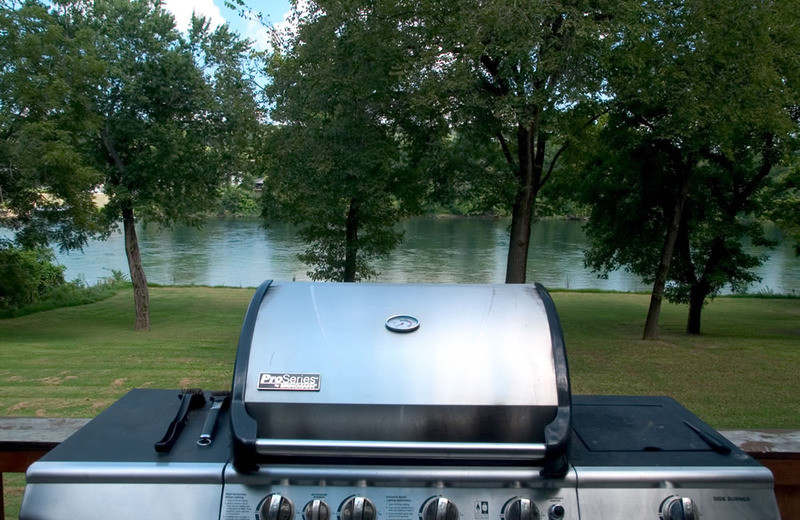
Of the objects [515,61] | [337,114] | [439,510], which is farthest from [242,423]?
[337,114]

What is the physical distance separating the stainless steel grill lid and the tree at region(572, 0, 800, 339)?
29.5ft

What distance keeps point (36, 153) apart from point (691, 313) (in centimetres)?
1465

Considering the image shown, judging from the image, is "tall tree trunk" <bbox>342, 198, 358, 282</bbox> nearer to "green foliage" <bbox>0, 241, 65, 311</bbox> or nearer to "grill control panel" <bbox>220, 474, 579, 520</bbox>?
"green foliage" <bbox>0, 241, 65, 311</bbox>

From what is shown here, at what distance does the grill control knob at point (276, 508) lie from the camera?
1674mm

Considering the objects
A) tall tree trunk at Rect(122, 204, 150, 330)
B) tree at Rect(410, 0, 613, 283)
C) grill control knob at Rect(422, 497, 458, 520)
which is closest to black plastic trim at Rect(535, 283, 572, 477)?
grill control knob at Rect(422, 497, 458, 520)

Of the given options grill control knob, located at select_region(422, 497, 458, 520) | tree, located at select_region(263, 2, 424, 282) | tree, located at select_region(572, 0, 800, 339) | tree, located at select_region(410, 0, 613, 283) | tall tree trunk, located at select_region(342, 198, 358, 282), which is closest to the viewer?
grill control knob, located at select_region(422, 497, 458, 520)

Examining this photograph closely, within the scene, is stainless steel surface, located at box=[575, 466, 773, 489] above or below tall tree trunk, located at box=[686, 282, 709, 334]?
above

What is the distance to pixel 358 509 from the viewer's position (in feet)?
5.47

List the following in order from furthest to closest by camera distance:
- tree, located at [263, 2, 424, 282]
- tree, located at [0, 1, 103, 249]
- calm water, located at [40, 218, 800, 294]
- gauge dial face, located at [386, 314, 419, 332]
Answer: calm water, located at [40, 218, 800, 294], tree, located at [0, 1, 103, 249], tree, located at [263, 2, 424, 282], gauge dial face, located at [386, 314, 419, 332]

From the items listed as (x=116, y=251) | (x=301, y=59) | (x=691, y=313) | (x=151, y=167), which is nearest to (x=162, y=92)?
(x=151, y=167)

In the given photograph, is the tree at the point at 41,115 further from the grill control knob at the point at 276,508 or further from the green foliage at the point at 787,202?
the green foliage at the point at 787,202

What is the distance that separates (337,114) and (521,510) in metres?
11.6

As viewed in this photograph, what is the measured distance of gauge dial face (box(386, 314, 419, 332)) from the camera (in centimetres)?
186

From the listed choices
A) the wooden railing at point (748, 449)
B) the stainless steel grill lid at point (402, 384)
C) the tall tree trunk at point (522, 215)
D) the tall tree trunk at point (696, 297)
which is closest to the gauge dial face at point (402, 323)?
the stainless steel grill lid at point (402, 384)
